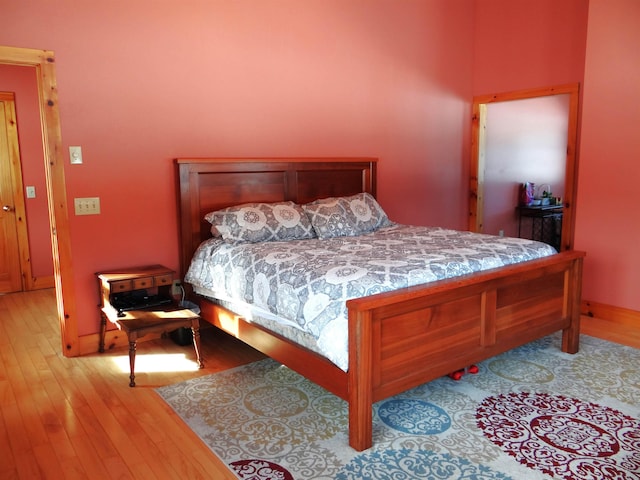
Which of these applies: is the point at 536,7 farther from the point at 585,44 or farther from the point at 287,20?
the point at 287,20

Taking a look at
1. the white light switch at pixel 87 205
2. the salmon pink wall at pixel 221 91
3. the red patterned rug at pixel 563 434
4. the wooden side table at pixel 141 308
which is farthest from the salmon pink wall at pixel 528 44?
the white light switch at pixel 87 205

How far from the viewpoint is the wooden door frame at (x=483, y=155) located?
452 centimetres

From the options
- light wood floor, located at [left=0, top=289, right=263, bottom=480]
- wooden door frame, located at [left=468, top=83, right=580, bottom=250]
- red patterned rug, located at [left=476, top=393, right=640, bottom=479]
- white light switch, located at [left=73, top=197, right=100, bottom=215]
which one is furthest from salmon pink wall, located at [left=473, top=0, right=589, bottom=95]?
white light switch, located at [left=73, top=197, right=100, bottom=215]

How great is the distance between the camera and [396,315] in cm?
239

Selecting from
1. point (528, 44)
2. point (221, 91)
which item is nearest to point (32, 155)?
point (221, 91)

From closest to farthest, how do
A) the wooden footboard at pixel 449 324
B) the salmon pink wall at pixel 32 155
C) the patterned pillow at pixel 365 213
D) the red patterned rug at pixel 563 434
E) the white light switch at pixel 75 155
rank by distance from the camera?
the red patterned rug at pixel 563 434 → the wooden footboard at pixel 449 324 → the white light switch at pixel 75 155 → the patterned pillow at pixel 365 213 → the salmon pink wall at pixel 32 155

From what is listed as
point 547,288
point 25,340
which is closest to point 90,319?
point 25,340

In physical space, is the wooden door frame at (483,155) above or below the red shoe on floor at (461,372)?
above

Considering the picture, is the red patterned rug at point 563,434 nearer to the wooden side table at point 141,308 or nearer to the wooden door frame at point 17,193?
the wooden side table at point 141,308

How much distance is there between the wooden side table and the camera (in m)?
3.05

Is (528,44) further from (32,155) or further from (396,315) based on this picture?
(32,155)

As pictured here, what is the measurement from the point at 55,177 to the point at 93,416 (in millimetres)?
1540

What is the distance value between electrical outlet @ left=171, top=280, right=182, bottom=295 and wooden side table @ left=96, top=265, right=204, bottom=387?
3.8 inches

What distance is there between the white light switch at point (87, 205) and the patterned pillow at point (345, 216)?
4.72ft
